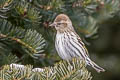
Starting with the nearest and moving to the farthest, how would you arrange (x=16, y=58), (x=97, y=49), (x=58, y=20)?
(x=16, y=58) → (x=58, y=20) → (x=97, y=49)

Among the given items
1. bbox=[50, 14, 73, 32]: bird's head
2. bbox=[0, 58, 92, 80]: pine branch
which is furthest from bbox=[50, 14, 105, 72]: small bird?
bbox=[0, 58, 92, 80]: pine branch

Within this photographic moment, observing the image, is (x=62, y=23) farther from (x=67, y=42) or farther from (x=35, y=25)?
(x=35, y=25)

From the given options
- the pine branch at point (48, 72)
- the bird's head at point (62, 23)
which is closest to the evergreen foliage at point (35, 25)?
the bird's head at point (62, 23)

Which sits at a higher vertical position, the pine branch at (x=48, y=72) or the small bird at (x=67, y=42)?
the pine branch at (x=48, y=72)

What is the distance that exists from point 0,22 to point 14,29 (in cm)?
15

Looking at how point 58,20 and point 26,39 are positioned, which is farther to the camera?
point 58,20

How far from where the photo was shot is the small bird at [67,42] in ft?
11.9

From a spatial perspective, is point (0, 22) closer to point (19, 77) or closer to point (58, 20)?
point (58, 20)

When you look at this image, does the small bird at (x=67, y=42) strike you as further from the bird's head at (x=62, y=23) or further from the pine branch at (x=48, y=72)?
the pine branch at (x=48, y=72)

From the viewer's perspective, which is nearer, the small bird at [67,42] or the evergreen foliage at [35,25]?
the evergreen foliage at [35,25]

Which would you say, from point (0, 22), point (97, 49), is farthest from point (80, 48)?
point (97, 49)

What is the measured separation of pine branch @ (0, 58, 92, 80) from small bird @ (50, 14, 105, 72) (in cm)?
105

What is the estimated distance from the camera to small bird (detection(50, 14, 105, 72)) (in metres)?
3.62

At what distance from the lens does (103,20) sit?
455cm
